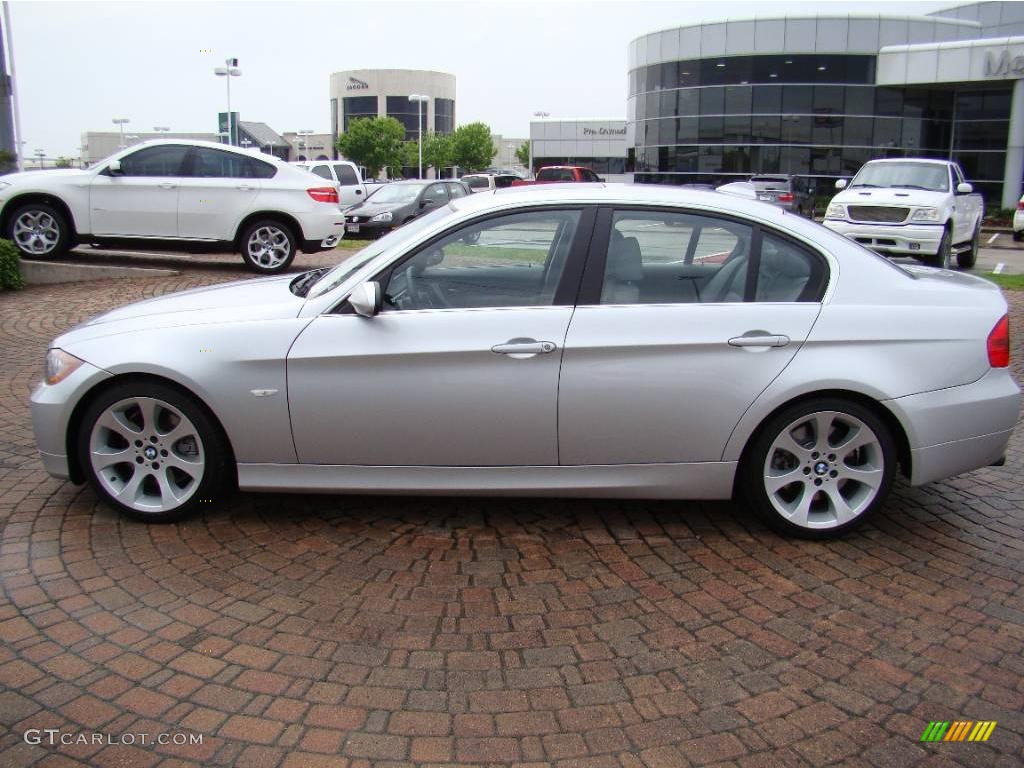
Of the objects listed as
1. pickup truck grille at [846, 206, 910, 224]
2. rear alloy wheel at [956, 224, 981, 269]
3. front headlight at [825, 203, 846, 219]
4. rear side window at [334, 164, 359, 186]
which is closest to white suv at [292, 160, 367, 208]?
rear side window at [334, 164, 359, 186]

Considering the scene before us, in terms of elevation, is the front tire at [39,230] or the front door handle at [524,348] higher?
the front tire at [39,230]

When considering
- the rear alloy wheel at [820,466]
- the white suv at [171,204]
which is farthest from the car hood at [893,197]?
the rear alloy wheel at [820,466]

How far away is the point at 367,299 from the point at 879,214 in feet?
45.1

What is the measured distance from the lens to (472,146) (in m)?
94.6

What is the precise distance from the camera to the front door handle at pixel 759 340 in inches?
168

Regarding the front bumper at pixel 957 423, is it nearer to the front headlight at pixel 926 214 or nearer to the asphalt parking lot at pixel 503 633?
the asphalt parking lot at pixel 503 633

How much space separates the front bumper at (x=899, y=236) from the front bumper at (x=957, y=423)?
37.5ft

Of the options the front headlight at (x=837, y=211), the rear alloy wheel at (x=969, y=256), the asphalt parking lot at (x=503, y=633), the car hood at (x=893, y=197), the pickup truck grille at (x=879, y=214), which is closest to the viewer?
the asphalt parking lot at (x=503, y=633)

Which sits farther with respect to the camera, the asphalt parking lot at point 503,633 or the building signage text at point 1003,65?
the building signage text at point 1003,65

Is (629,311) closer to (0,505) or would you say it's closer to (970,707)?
(970,707)

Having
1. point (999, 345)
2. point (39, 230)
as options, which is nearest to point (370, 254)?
point (999, 345)

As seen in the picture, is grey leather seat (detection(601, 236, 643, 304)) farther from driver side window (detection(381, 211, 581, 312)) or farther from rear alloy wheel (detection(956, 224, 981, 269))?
rear alloy wheel (detection(956, 224, 981, 269))

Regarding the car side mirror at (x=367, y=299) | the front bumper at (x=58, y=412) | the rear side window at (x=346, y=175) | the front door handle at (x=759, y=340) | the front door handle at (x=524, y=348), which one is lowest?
the front bumper at (x=58, y=412)

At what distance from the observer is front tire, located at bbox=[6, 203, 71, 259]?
1246cm
